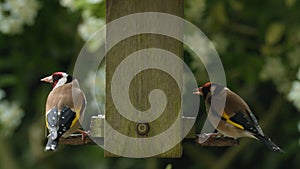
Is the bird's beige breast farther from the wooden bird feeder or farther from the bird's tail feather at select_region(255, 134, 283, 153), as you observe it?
the bird's tail feather at select_region(255, 134, 283, 153)

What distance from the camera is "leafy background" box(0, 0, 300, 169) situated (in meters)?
5.74

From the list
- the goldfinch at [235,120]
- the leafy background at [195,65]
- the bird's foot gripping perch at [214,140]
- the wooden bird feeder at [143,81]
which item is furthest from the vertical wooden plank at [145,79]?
the leafy background at [195,65]

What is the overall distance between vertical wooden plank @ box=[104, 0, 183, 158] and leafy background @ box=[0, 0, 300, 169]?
1.23 m

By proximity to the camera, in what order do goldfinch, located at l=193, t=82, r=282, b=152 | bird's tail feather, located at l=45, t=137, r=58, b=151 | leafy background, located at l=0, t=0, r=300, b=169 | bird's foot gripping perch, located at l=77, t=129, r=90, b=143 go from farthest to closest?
leafy background, located at l=0, t=0, r=300, b=169 < goldfinch, located at l=193, t=82, r=282, b=152 < bird's foot gripping perch, located at l=77, t=129, r=90, b=143 < bird's tail feather, located at l=45, t=137, r=58, b=151

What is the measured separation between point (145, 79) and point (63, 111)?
15.5 inches

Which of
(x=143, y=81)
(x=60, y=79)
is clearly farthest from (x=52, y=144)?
(x=60, y=79)

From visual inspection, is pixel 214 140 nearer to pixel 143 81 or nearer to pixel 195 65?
pixel 143 81

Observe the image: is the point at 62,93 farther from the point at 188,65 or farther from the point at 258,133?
the point at 188,65

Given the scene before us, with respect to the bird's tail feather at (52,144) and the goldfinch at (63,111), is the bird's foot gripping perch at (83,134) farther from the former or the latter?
the bird's tail feather at (52,144)

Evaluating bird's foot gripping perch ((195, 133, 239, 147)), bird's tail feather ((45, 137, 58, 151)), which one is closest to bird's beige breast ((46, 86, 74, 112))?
bird's tail feather ((45, 137, 58, 151))

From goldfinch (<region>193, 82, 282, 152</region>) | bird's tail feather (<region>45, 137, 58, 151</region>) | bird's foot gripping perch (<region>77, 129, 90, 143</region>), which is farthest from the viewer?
goldfinch (<region>193, 82, 282, 152</region>)

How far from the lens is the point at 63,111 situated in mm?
3697

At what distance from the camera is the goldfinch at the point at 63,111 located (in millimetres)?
3568

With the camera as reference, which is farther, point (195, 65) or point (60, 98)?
point (195, 65)
